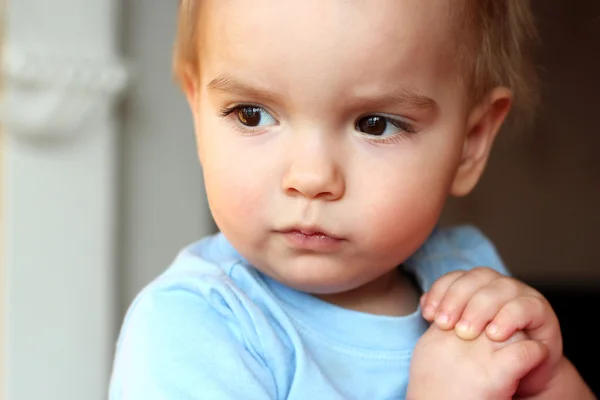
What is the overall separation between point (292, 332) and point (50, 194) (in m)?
0.91

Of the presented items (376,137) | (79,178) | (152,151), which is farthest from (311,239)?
(152,151)

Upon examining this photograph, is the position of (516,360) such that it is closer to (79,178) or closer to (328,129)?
(328,129)

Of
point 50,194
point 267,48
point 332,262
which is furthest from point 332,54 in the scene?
point 50,194

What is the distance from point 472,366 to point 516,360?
39 mm

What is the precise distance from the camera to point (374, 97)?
26.9 inches

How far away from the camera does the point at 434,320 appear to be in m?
0.77

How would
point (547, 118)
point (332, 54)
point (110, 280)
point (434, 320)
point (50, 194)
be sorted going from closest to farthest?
point (332, 54), point (434, 320), point (50, 194), point (110, 280), point (547, 118)

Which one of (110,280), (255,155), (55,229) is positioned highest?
(255,155)

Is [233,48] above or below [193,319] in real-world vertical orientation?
above

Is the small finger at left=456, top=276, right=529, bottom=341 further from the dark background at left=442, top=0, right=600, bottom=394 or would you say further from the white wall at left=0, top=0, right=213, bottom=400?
the dark background at left=442, top=0, right=600, bottom=394

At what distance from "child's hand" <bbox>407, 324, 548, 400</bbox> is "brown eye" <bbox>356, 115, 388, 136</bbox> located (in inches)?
7.9

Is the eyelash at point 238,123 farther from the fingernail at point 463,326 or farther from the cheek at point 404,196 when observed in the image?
the fingernail at point 463,326

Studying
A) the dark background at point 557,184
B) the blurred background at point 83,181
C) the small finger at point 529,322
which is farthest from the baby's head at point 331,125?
the dark background at point 557,184

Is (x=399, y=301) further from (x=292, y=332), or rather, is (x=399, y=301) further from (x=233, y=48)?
(x=233, y=48)
